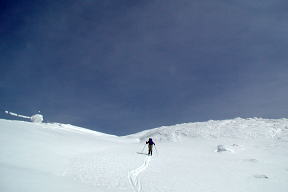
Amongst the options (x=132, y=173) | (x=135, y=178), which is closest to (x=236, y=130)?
(x=132, y=173)

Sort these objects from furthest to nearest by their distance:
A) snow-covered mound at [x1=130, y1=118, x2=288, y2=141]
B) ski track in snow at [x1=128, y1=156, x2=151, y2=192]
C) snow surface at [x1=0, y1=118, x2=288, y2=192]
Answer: snow-covered mound at [x1=130, y1=118, x2=288, y2=141]
ski track in snow at [x1=128, y1=156, x2=151, y2=192]
snow surface at [x1=0, y1=118, x2=288, y2=192]

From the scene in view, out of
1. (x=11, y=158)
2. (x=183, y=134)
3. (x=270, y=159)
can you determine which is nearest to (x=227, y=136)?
(x=183, y=134)

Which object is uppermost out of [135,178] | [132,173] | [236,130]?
[236,130]

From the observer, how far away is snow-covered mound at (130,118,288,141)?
3769 cm

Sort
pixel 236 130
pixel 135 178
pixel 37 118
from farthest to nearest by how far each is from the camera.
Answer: pixel 37 118 → pixel 236 130 → pixel 135 178

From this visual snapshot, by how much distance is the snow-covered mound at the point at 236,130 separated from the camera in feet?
124

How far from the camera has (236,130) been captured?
132 ft

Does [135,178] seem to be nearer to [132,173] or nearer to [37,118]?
[132,173]

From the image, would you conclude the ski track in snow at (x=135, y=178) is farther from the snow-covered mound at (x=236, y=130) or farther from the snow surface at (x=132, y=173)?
the snow-covered mound at (x=236, y=130)

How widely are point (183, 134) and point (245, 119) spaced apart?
14370 millimetres

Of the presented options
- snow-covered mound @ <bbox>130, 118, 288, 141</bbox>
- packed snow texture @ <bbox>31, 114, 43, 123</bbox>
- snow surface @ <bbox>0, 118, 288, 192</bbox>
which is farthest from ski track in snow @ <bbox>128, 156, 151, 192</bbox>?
packed snow texture @ <bbox>31, 114, 43, 123</bbox>

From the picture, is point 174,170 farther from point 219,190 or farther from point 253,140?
point 253,140

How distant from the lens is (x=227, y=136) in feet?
126

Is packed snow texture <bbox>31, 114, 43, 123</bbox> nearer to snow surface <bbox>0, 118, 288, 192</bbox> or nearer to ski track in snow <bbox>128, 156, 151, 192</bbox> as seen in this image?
snow surface <bbox>0, 118, 288, 192</bbox>
